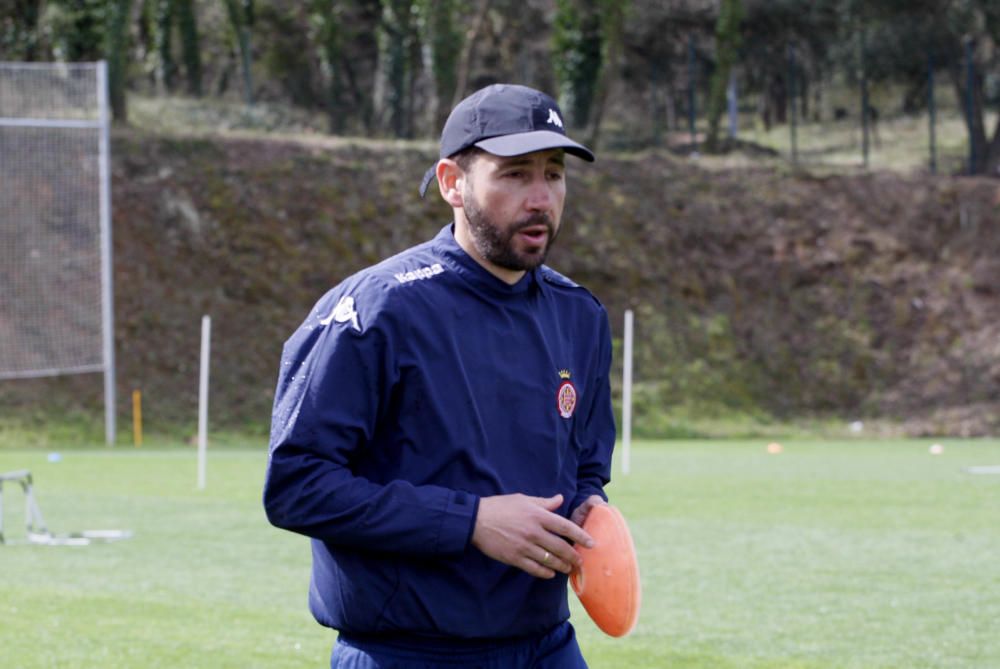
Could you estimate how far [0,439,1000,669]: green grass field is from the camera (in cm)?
810

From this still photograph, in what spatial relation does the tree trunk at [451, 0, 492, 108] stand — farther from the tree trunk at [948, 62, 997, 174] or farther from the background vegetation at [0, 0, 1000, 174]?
the tree trunk at [948, 62, 997, 174]

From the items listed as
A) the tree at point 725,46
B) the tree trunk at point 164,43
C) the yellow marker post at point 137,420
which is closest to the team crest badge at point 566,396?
the yellow marker post at point 137,420

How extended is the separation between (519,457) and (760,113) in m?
46.4

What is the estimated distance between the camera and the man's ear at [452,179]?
338 cm

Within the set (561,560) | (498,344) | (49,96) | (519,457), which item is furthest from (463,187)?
(49,96)

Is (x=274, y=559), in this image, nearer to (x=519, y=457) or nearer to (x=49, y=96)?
(x=519, y=457)

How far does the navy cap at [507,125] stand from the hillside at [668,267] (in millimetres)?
26179

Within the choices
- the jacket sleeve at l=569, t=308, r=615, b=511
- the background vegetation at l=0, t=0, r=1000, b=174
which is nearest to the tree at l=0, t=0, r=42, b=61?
the background vegetation at l=0, t=0, r=1000, b=174

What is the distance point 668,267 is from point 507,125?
32.4 m

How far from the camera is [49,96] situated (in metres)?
28.6

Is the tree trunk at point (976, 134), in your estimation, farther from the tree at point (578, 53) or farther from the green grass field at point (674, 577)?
the green grass field at point (674, 577)

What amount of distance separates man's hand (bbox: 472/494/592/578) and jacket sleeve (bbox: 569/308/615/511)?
17.2 inches

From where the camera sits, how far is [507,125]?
3.28 metres

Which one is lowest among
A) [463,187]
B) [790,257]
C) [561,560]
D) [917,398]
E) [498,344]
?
[917,398]
